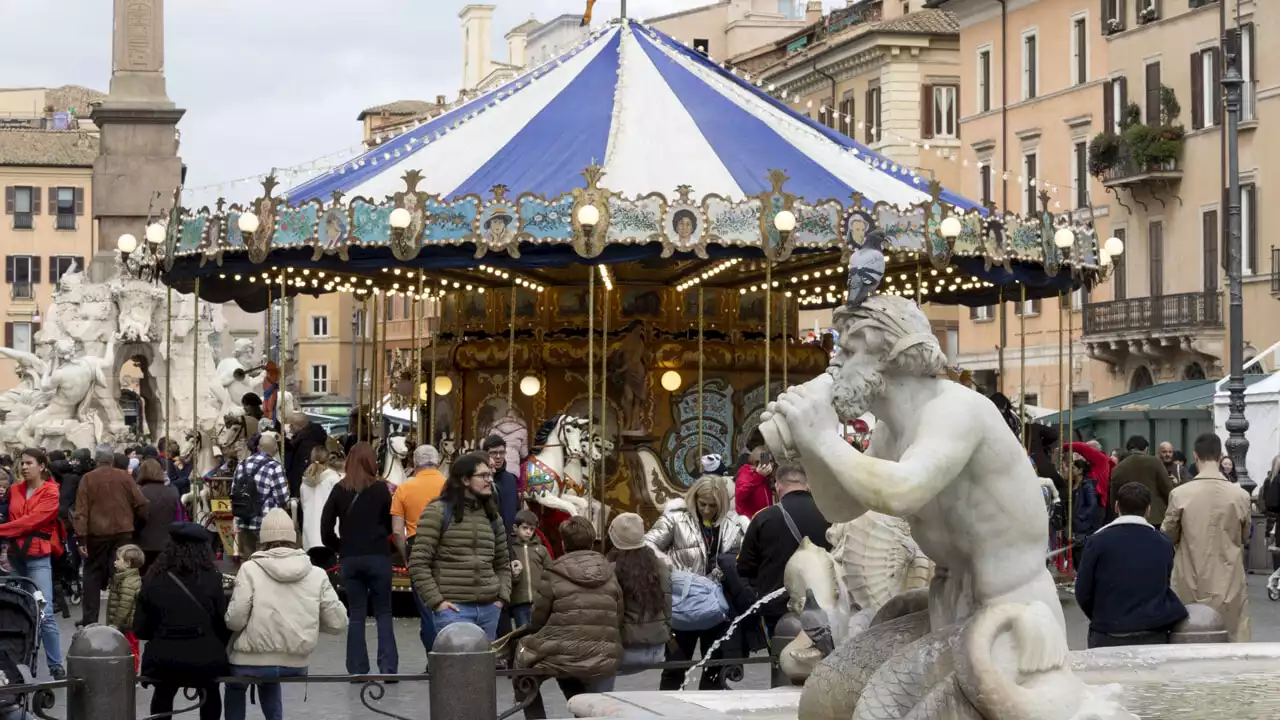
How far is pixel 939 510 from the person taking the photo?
6898mm

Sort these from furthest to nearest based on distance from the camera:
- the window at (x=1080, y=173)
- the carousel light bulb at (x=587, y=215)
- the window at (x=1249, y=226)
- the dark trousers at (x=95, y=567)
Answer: the window at (x=1080, y=173) → the window at (x=1249, y=226) → the carousel light bulb at (x=587, y=215) → the dark trousers at (x=95, y=567)

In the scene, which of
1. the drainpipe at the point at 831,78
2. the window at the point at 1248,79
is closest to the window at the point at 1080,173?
the window at the point at 1248,79

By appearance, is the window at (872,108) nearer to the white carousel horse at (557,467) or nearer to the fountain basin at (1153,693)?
the white carousel horse at (557,467)

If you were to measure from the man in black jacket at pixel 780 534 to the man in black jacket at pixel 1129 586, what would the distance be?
1.72 metres

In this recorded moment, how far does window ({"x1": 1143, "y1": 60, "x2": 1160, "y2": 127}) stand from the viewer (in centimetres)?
4344

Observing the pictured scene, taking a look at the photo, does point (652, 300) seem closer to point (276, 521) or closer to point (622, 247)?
point (622, 247)

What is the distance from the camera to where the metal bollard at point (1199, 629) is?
1050 centimetres

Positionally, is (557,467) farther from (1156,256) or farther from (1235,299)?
(1156,256)

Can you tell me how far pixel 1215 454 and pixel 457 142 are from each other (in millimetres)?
9240

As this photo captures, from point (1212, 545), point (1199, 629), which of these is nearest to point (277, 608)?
point (1199, 629)

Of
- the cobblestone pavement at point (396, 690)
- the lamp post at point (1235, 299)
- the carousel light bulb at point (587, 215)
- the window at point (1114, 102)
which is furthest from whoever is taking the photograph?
the window at point (1114, 102)

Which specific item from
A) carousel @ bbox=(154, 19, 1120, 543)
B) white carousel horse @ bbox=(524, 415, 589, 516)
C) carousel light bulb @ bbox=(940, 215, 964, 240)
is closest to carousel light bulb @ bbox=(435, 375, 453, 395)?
carousel @ bbox=(154, 19, 1120, 543)

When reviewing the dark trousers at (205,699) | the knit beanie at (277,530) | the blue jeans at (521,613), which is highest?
the knit beanie at (277,530)

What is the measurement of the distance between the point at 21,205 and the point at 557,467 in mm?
65823
